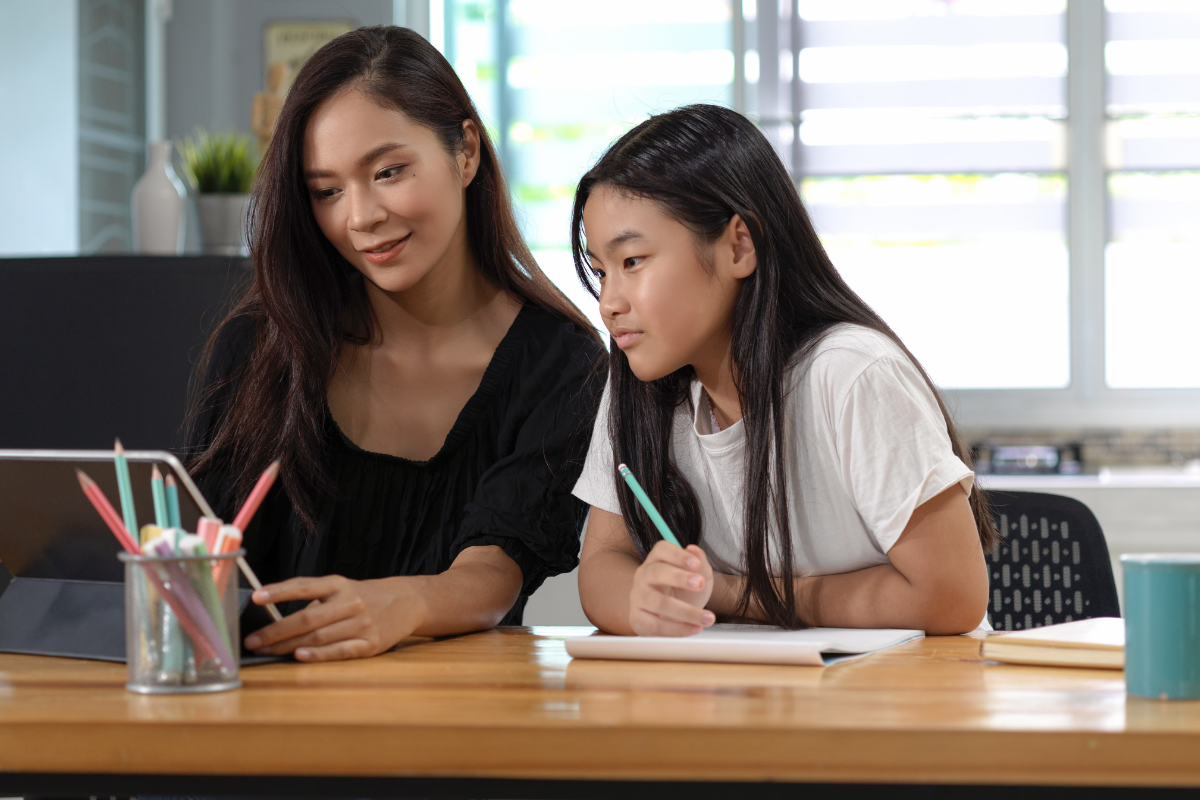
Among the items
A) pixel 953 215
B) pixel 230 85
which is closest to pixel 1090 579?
pixel 953 215

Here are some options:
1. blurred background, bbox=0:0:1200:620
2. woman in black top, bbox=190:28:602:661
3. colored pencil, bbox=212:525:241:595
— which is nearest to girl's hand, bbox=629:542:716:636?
woman in black top, bbox=190:28:602:661

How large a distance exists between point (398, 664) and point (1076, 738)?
0.54 metres

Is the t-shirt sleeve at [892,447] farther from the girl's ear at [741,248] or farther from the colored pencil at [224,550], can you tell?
the colored pencil at [224,550]

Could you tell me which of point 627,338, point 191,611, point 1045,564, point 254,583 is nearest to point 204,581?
point 191,611

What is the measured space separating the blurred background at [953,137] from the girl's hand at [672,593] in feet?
8.87

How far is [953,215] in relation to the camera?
3.71 m

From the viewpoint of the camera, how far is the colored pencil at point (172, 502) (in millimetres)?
894

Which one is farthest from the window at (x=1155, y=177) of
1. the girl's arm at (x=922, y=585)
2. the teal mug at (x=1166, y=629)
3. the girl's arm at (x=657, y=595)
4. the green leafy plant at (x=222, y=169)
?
the teal mug at (x=1166, y=629)

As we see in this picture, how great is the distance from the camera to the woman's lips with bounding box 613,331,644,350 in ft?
4.26

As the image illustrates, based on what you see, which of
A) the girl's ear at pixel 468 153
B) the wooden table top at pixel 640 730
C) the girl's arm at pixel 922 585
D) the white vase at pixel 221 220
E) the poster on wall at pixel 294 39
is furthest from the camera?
the poster on wall at pixel 294 39

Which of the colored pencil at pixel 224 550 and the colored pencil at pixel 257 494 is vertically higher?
the colored pencil at pixel 257 494

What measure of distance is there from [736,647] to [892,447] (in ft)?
1.19

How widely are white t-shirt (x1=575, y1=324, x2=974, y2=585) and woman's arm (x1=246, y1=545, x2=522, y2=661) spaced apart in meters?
0.23

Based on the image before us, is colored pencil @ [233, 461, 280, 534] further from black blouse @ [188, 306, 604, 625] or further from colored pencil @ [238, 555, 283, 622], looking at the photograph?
black blouse @ [188, 306, 604, 625]
